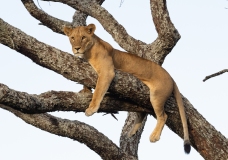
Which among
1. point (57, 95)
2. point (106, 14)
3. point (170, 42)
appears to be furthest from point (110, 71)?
point (106, 14)

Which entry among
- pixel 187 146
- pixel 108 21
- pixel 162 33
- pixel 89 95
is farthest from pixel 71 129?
pixel 108 21

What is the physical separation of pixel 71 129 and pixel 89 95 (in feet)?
2.23

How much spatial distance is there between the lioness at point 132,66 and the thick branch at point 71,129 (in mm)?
587

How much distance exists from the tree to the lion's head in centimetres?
15

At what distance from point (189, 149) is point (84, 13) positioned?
265 centimetres

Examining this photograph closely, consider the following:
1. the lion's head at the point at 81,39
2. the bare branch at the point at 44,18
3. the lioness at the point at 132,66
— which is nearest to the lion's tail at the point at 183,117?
the lioness at the point at 132,66

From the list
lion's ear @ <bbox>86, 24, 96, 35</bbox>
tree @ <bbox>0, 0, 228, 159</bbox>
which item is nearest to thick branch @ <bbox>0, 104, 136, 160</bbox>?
tree @ <bbox>0, 0, 228, 159</bbox>

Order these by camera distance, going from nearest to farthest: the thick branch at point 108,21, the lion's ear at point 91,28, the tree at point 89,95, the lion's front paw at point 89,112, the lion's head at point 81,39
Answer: the tree at point 89,95 < the lion's front paw at point 89,112 < the lion's head at point 81,39 < the lion's ear at point 91,28 < the thick branch at point 108,21

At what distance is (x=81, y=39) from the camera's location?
5.45m

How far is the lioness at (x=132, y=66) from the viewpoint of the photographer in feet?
17.5

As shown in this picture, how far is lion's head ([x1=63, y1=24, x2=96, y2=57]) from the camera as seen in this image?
532 centimetres

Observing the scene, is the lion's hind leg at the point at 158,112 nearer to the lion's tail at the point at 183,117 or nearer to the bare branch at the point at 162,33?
the lion's tail at the point at 183,117

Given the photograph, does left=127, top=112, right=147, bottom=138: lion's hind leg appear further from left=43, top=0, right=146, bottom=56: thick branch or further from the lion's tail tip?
left=43, top=0, right=146, bottom=56: thick branch

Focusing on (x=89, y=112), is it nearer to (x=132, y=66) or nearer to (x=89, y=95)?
(x=89, y=95)
